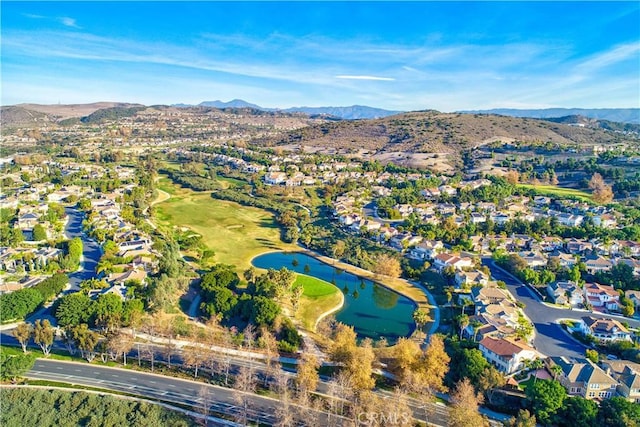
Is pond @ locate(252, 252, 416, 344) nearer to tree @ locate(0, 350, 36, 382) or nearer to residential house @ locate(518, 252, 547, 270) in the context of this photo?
residential house @ locate(518, 252, 547, 270)

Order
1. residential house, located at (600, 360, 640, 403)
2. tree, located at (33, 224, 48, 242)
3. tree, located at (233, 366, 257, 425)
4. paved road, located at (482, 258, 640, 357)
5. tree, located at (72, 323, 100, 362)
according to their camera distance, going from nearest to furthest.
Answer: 1. tree, located at (233, 366, 257, 425)
2. residential house, located at (600, 360, 640, 403)
3. tree, located at (72, 323, 100, 362)
4. paved road, located at (482, 258, 640, 357)
5. tree, located at (33, 224, 48, 242)

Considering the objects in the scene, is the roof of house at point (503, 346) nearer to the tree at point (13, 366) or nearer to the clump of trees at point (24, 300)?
the tree at point (13, 366)

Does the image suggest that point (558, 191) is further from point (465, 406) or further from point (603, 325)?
point (465, 406)

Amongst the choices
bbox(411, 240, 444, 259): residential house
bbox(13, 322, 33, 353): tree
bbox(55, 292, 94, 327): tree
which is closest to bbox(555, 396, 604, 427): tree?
bbox(411, 240, 444, 259): residential house

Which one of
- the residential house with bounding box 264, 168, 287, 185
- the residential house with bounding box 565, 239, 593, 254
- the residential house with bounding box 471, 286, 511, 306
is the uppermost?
the residential house with bounding box 264, 168, 287, 185

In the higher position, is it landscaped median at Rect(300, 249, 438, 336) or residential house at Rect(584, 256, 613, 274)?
→ residential house at Rect(584, 256, 613, 274)

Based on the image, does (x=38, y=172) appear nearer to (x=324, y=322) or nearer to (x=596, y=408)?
(x=324, y=322)

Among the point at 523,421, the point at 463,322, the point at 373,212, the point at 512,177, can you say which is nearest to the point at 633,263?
the point at 463,322
